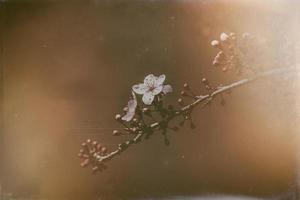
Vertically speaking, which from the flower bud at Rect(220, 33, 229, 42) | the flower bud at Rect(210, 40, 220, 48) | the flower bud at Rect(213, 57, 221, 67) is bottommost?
the flower bud at Rect(213, 57, 221, 67)

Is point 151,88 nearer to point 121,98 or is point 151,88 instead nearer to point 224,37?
point 121,98

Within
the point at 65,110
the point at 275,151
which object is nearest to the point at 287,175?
the point at 275,151

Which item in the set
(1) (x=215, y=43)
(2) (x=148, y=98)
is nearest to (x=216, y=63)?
(1) (x=215, y=43)

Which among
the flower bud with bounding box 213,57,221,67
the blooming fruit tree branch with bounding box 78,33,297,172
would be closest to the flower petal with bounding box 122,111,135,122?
the blooming fruit tree branch with bounding box 78,33,297,172

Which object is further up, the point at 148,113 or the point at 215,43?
the point at 215,43

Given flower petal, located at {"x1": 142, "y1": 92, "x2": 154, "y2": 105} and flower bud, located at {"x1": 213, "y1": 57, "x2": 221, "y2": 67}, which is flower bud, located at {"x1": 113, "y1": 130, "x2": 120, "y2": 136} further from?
flower bud, located at {"x1": 213, "y1": 57, "x2": 221, "y2": 67}

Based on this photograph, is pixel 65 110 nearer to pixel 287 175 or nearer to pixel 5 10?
pixel 5 10
